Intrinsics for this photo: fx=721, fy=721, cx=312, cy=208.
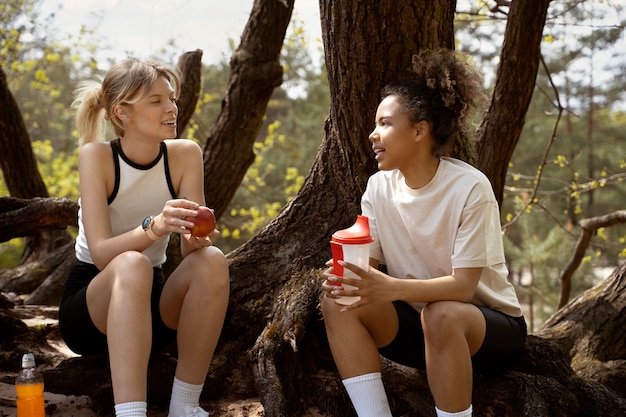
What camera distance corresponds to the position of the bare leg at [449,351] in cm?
211

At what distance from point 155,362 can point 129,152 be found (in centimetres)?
80

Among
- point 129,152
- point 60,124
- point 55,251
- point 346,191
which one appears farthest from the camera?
point 60,124

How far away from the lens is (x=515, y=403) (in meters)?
2.52

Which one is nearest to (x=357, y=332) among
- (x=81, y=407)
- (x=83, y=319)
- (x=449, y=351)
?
(x=449, y=351)

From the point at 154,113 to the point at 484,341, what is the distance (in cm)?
136

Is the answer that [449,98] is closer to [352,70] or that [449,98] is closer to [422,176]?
[422,176]

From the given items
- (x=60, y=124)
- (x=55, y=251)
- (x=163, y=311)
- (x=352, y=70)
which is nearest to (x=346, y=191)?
(x=352, y=70)

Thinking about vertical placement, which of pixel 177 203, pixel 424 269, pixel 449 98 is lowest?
pixel 424 269

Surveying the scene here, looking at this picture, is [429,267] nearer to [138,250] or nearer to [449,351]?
[449,351]

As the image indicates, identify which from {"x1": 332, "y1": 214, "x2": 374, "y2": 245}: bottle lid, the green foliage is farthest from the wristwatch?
the green foliage

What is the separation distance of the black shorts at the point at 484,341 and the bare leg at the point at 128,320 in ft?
2.64

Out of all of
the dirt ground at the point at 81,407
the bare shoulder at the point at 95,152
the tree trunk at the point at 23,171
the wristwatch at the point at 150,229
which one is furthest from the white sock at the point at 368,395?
the tree trunk at the point at 23,171

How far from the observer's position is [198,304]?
2377 millimetres

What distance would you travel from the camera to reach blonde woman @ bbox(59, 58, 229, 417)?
7.23 ft
